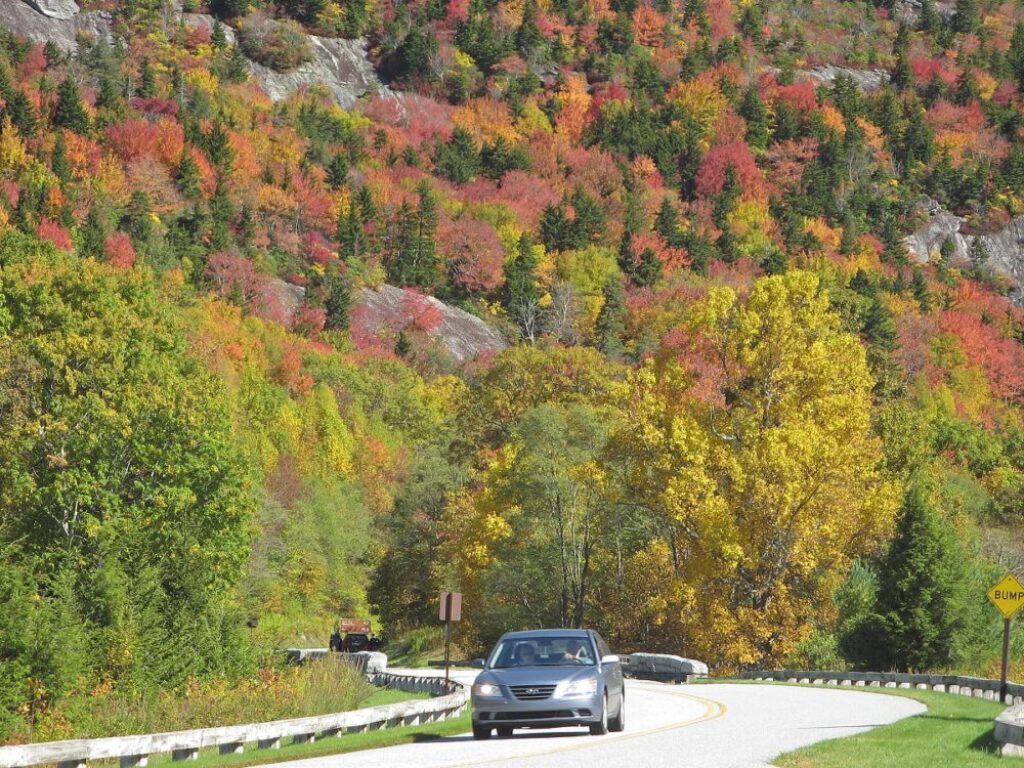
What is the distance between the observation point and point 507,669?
22953mm

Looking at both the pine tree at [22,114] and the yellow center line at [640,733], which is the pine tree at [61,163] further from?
the yellow center line at [640,733]

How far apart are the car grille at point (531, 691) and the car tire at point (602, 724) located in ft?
2.68

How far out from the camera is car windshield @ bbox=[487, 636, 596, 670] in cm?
2316

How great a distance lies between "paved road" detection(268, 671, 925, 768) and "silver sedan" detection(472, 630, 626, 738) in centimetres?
27

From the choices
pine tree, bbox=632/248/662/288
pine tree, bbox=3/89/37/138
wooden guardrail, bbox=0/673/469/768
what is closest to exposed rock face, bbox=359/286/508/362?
pine tree, bbox=632/248/662/288

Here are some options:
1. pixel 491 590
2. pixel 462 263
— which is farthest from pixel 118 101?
pixel 491 590

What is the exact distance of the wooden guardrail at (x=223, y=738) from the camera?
18.0 metres

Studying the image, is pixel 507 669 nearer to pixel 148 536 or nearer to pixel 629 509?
pixel 148 536

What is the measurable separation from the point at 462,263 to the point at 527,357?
98.4 meters

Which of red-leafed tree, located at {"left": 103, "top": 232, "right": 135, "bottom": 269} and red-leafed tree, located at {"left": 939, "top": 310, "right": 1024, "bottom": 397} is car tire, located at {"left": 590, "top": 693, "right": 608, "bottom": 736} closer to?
red-leafed tree, located at {"left": 103, "top": 232, "right": 135, "bottom": 269}

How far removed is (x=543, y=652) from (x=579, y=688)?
Result: 1.52m

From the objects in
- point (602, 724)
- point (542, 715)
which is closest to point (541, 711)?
point (542, 715)

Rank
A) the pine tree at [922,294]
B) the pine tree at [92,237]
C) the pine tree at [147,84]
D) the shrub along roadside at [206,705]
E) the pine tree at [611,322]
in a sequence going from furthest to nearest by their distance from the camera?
1. the pine tree at [147,84]
2. the pine tree at [922,294]
3. the pine tree at [611,322]
4. the pine tree at [92,237]
5. the shrub along roadside at [206,705]

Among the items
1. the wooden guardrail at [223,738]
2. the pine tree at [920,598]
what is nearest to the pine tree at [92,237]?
the pine tree at [920,598]
